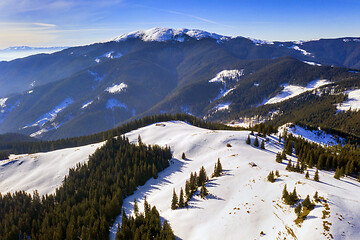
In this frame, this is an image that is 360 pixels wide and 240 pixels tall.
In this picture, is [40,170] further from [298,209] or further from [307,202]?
[307,202]

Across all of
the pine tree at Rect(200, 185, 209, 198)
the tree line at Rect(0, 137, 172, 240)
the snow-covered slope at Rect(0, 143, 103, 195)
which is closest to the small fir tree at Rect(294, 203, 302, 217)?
the pine tree at Rect(200, 185, 209, 198)

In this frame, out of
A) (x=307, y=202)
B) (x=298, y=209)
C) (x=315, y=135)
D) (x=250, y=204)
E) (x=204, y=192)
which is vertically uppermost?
(x=307, y=202)

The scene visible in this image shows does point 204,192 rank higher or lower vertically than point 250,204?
lower

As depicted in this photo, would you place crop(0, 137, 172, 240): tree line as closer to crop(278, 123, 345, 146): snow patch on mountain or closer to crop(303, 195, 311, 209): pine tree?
crop(303, 195, 311, 209): pine tree

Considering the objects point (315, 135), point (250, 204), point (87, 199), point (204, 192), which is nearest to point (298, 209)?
point (250, 204)

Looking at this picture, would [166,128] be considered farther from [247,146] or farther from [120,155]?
[247,146]

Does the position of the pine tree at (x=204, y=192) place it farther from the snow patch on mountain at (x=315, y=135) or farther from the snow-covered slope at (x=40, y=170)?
the snow patch on mountain at (x=315, y=135)

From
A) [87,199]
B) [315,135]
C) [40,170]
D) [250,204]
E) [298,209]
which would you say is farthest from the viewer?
[315,135]
